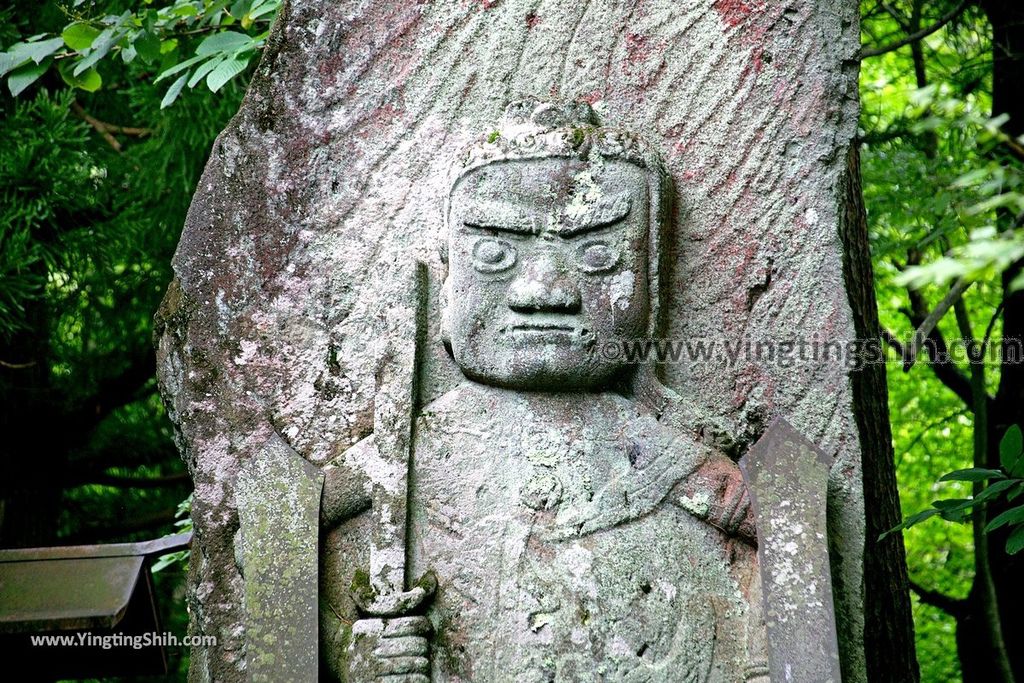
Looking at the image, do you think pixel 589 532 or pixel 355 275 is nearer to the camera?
pixel 589 532

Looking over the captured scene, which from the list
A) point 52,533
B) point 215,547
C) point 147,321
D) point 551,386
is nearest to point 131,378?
point 147,321

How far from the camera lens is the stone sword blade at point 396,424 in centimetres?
342

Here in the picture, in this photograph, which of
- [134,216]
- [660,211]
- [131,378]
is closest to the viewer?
[660,211]

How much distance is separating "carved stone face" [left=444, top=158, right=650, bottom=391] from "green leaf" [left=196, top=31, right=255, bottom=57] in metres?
1.28

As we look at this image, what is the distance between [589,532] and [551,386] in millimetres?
400

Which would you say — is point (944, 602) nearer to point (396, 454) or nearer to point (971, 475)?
point (971, 475)

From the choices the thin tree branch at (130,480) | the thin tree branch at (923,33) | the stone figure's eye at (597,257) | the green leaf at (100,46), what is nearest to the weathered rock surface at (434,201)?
the stone figure's eye at (597,257)

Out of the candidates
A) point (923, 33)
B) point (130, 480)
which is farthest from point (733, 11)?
point (130, 480)

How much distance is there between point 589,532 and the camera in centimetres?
341

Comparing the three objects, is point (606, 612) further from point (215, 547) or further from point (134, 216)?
point (134, 216)

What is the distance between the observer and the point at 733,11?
149 inches

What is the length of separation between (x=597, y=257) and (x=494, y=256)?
27cm

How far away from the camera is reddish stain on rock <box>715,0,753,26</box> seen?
3771mm

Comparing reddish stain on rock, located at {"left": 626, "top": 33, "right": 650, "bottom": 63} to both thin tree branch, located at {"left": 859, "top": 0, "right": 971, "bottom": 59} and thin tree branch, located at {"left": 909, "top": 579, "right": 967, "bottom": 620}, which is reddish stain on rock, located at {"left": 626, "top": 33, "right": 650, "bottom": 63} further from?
thin tree branch, located at {"left": 909, "top": 579, "right": 967, "bottom": 620}
